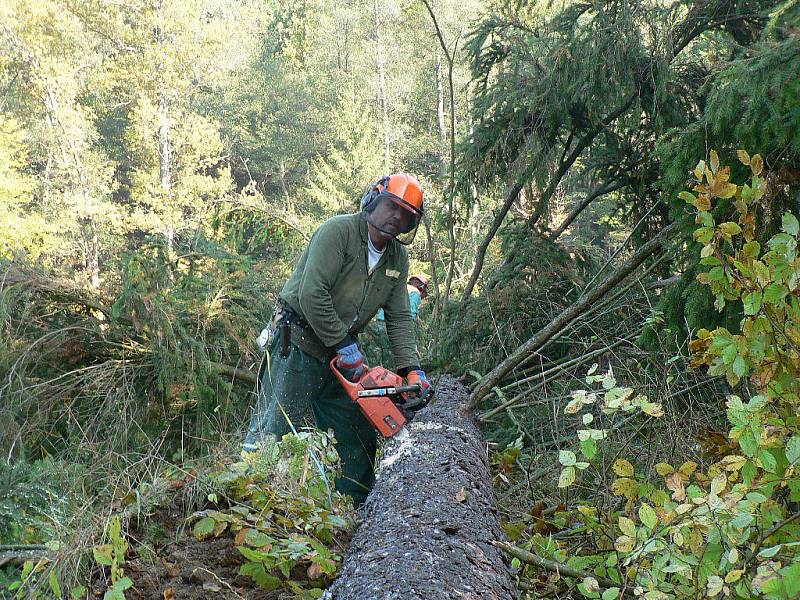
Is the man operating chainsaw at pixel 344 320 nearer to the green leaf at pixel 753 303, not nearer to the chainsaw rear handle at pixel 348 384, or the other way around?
the chainsaw rear handle at pixel 348 384

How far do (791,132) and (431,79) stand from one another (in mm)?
26735

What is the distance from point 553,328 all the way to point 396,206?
1456 mm

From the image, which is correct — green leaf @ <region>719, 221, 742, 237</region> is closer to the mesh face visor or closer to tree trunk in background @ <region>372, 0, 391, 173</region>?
the mesh face visor

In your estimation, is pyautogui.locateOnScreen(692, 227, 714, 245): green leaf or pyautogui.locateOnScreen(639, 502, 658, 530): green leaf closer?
pyautogui.locateOnScreen(639, 502, 658, 530): green leaf

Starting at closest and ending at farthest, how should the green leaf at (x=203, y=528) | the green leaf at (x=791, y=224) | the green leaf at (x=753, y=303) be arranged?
1. the green leaf at (x=791, y=224)
2. the green leaf at (x=753, y=303)
3. the green leaf at (x=203, y=528)

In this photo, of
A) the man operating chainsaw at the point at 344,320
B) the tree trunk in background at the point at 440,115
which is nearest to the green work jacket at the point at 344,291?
the man operating chainsaw at the point at 344,320

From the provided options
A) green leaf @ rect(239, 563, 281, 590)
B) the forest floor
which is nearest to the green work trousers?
the forest floor

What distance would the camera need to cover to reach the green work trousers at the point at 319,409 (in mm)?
3961

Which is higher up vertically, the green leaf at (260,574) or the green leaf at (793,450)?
the green leaf at (793,450)

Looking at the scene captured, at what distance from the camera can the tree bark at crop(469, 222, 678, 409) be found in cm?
418

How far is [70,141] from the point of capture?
21.6 metres

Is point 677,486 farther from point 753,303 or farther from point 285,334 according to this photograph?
point 285,334

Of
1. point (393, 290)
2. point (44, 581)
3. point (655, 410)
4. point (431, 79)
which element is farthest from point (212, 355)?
point (431, 79)

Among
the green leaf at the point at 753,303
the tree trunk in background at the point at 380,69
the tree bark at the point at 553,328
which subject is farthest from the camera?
the tree trunk in background at the point at 380,69
